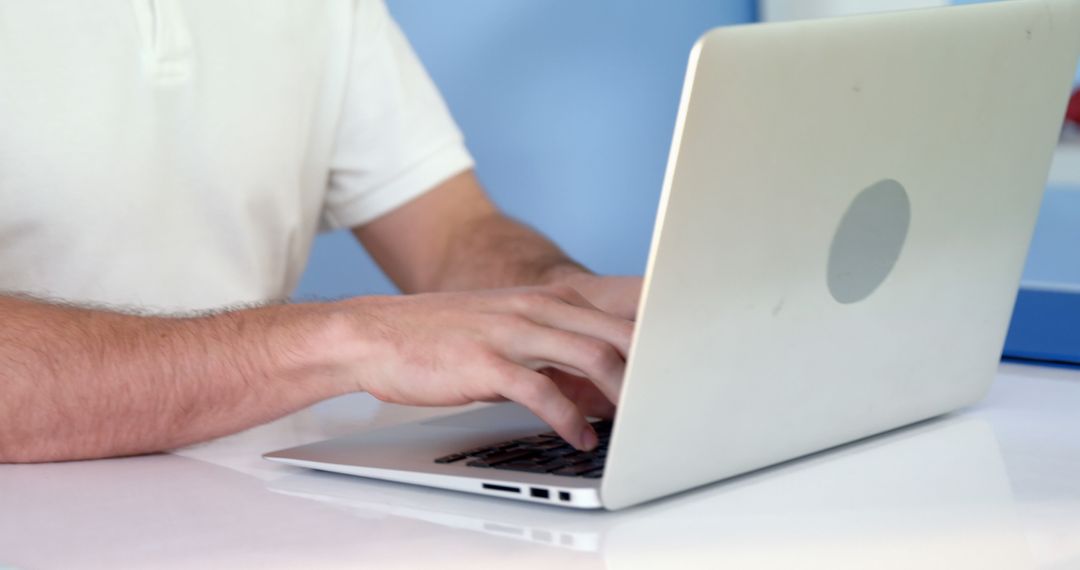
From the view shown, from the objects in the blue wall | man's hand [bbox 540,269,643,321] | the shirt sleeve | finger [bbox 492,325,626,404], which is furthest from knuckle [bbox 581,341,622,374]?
the blue wall

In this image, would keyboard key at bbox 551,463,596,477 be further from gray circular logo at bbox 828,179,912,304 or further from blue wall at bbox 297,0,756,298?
blue wall at bbox 297,0,756,298

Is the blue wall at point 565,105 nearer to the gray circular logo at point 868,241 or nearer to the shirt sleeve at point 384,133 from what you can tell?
the shirt sleeve at point 384,133

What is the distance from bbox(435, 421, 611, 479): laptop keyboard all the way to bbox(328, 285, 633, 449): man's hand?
0.01 m

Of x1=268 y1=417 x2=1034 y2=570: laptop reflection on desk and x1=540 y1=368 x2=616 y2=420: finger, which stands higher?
x1=540 y1=368 x2=616 y2=420: finger

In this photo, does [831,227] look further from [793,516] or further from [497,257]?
[497,257]

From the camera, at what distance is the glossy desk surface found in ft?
2.06

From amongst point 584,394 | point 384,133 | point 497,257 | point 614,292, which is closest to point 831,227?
point 584,394

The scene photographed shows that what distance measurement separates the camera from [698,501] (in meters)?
0.71

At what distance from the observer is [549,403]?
0.77m

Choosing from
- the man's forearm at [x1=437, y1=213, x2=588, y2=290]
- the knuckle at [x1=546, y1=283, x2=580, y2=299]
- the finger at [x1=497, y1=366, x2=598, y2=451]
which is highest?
the man's forearm at [x1=437, y1=213, x2=588, y2=290]

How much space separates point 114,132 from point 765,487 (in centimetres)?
79

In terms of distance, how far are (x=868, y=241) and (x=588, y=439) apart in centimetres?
20

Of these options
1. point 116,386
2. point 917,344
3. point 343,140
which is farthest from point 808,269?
point 343,140

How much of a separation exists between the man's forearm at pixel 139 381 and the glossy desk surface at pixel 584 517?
0.02 m
